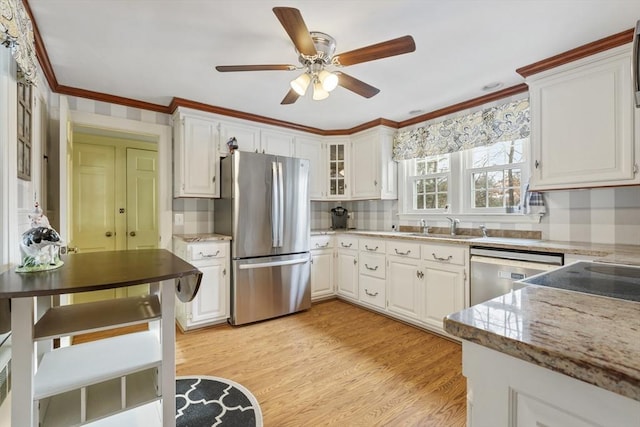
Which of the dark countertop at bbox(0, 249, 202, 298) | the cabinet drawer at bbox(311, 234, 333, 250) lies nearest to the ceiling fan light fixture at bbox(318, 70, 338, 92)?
the dark countertop at bbox(0, 249, 202, 298)

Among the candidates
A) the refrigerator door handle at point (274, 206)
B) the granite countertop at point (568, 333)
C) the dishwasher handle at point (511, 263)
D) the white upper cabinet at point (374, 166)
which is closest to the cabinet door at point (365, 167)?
the white upper cabinet at point (374, 166)

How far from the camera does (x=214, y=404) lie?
1.80 metres

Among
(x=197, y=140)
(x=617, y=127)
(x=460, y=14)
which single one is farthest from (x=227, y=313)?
(x=617, y=127)

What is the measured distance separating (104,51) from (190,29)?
0.79 meters

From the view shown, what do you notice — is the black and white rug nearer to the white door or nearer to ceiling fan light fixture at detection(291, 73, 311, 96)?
ceiling fan light fixture at detection(291, 73, 311, 96)

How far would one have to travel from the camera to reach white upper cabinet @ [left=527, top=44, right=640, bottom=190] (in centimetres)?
191

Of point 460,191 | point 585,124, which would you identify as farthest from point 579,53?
point 460,191

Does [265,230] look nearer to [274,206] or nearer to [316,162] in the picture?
[274,206]

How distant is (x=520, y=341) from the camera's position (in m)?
0.54

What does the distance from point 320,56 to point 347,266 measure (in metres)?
2.54

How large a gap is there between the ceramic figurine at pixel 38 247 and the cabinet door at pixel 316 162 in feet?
9.70

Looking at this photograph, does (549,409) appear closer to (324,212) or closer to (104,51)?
(104,51)

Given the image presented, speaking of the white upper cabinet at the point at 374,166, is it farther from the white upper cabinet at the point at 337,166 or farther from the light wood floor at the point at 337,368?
→ the light wood floor at the point at 337,368

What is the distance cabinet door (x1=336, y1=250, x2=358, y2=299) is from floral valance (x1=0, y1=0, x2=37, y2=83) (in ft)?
10.3
